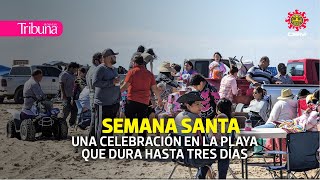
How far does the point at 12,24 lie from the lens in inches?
533

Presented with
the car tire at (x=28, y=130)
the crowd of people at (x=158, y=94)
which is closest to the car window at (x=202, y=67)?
the crowd of people at (x=158, y=94)

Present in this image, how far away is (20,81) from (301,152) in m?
18.8

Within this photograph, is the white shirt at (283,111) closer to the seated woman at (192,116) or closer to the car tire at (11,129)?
the seated woman at (192,116)

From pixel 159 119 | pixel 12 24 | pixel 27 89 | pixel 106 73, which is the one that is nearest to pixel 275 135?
pixel 106 73

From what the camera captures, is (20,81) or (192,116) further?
(20,81)

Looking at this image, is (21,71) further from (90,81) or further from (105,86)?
(105,86)

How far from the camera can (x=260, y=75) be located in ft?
46.0

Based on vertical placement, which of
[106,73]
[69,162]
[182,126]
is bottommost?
[69,162]

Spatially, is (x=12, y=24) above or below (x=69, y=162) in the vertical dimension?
above

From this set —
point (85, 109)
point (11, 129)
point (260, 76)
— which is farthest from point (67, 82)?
point (260, 76)

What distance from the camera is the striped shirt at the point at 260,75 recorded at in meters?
14.0

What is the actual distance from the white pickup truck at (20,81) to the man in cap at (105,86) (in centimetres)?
1556

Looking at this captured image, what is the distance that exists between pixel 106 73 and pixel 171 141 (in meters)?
3.08

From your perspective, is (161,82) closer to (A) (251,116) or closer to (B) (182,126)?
(A) (251,116)
